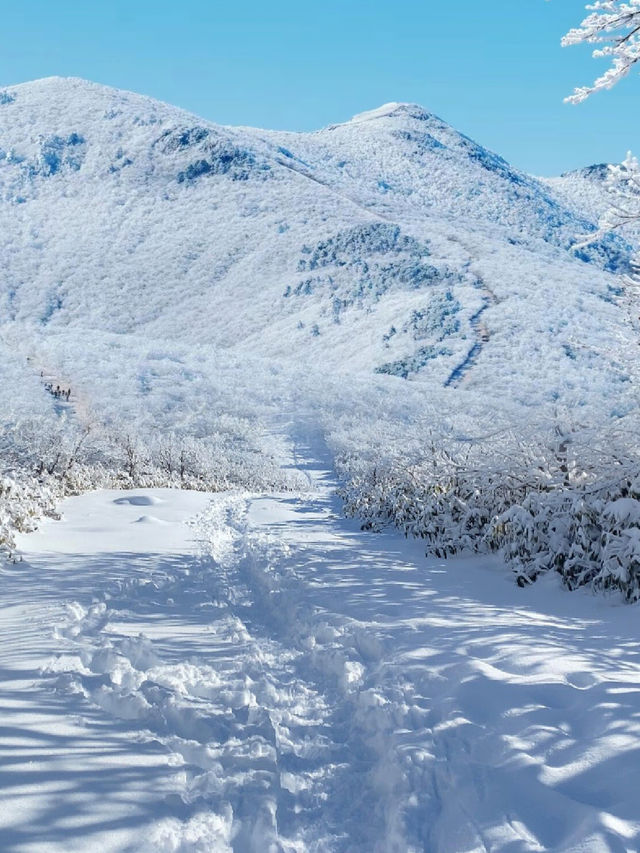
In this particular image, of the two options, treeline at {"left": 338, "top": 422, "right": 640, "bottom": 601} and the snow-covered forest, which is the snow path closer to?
the snow-covered forest

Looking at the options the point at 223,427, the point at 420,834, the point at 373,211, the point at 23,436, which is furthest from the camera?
the point at 373,211

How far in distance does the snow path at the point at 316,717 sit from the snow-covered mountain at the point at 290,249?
123ft

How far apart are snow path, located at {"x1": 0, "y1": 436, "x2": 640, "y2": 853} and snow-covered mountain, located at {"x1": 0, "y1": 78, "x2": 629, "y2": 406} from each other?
3735 centimetres

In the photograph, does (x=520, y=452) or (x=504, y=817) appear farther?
(x=520, y=452)

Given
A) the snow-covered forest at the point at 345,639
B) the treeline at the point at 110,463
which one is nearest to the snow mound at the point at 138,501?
the snow-covered forest at the point at 345,639

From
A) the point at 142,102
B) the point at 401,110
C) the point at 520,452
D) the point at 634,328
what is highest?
the point at 401,110

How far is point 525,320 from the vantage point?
51.2 meters

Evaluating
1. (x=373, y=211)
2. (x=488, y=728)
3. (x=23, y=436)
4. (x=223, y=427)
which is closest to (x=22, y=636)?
(x=488, y=728)

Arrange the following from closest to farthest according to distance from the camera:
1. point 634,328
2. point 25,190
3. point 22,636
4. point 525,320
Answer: point 22,636, point 634,328, point 525,320, point 25,190

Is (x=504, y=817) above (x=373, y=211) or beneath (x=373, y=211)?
beneath

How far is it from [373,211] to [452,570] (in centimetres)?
7682

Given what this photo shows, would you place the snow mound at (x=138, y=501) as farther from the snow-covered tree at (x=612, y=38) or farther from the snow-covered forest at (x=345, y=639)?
the snow-covered tree at (x=612, y=38)

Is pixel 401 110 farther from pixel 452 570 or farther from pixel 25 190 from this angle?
pixel 452 570

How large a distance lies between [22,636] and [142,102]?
11717 cm
